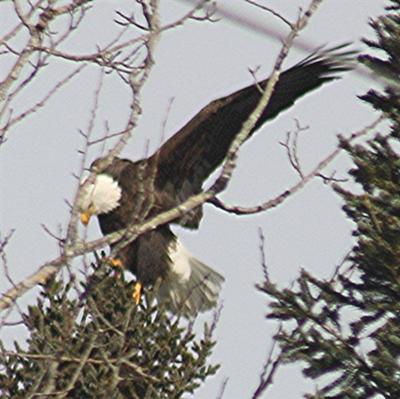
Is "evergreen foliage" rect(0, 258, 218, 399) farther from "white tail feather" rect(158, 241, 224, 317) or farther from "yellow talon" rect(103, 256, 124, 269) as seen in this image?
"white tail feather" rect(158, 241, 224, 317)

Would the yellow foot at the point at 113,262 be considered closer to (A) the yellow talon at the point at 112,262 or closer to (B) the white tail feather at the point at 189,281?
(A) the yellow talon at the point at 112,262

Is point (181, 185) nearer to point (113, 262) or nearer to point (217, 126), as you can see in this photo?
point (217, 126)

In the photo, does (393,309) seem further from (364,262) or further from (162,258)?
(162,258)

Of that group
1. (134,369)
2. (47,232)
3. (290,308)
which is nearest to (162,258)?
(134,369)

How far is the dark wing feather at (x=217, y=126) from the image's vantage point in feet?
31.5

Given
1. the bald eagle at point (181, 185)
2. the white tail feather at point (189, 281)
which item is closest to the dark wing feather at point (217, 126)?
the bald eagle at point (181, 185)

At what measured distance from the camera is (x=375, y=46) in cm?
739

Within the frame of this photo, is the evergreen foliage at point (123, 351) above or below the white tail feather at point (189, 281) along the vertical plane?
below

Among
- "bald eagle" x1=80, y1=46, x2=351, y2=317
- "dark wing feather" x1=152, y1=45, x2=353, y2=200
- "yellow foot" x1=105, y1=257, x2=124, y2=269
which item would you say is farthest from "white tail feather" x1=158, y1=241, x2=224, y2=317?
"yellow foot" x1=105, y1=257, x2=124, y2=269

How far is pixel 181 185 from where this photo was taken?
1061 cm

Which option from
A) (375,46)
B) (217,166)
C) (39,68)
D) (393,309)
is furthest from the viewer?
(217,166)

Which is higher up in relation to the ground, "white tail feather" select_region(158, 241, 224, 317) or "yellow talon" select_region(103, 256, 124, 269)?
"white tail feather" select_region(158, 241, 224, 317)

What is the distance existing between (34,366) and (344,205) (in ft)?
5.85

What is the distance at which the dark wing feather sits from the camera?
378 inches
